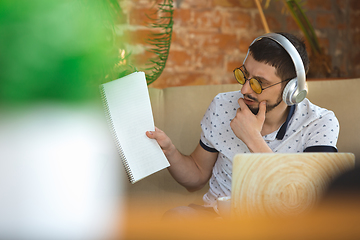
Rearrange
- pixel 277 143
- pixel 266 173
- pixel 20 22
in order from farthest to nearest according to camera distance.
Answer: pixel 277 143 < pixel 266 173 < pixel 20 22

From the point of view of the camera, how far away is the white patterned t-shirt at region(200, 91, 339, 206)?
107 cm

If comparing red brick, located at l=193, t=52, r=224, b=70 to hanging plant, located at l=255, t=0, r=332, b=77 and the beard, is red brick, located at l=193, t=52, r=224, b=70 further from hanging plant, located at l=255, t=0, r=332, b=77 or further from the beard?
the beard

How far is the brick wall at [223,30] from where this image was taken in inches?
81.8

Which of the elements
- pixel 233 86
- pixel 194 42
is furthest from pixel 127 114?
pixel 194 42

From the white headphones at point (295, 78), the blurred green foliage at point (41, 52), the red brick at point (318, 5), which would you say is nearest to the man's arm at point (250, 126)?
the white headphones at point (295, 78)

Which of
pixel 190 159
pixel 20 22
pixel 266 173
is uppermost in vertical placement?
pixel 20 22

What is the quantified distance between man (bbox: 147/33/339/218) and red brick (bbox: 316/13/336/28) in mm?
1246

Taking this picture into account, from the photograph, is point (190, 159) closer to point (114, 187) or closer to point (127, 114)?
point (127, 114)

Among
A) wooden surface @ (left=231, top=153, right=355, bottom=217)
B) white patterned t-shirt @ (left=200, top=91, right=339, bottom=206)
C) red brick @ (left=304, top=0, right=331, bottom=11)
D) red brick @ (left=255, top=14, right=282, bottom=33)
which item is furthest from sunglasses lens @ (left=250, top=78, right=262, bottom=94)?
red brick @ (left=304, top=0, right=331, bottom=11)

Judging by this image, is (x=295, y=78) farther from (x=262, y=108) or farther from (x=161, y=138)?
(x=161, y=138)

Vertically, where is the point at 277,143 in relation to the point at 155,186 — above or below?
above

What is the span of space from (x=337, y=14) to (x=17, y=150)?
241 cm

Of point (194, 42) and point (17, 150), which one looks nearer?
point (17, 150)

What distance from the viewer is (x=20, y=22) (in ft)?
0.73
